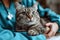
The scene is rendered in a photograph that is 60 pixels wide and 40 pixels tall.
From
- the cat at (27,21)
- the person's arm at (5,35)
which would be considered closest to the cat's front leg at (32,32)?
the cat at (27,21)

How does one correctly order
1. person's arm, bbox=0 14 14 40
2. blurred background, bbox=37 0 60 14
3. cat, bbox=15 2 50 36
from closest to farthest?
person's arm, bbox=0 14 14 40
cat, bbox=15 2 50 36
blurred background, bbox=37 0 60 14

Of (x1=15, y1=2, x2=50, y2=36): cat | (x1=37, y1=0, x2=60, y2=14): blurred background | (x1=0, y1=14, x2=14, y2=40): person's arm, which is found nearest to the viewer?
(x1=0, y1=14, x2=14, y2=40): person's arm

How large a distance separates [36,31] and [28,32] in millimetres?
51

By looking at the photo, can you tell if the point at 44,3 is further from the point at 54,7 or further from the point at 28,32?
the point at 28,32

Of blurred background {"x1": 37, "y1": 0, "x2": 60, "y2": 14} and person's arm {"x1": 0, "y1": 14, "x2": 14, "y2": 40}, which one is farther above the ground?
person's arm {"x1": 0, "y1": 14, "x2": 14, "y2": 40}

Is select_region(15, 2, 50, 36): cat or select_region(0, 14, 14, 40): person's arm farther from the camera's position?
select_region(15, 2, 50, 36): cat

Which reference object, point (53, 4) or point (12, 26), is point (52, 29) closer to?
point (12, 26)

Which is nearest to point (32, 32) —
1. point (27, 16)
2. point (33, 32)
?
point (33, 32)

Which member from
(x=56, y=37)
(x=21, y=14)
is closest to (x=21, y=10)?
(x=21, y=14)

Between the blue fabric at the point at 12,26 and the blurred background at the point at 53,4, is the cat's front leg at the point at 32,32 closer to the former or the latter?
the blue fabric at the point at 12,26

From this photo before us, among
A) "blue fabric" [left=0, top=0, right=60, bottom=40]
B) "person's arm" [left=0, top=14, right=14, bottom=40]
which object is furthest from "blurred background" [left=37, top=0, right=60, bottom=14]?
"person's arm" [left=0, top=14, right=14, bottom=40]

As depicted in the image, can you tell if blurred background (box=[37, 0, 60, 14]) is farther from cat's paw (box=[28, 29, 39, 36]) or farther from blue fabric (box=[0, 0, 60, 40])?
cat's paw (box=[28, 29, 39, 36])

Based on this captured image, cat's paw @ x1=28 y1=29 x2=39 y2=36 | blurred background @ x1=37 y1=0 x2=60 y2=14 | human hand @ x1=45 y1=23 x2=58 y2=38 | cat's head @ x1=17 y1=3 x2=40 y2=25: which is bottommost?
blurred background @ x1=37 y1=0 x2=60 y2=14

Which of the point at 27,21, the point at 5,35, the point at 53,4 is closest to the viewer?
the point at 5,35
